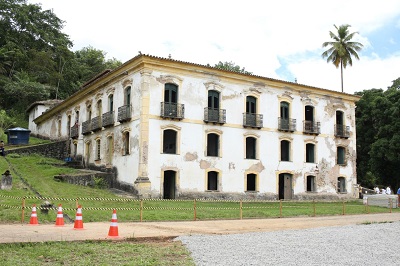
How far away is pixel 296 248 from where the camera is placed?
34.6 feet

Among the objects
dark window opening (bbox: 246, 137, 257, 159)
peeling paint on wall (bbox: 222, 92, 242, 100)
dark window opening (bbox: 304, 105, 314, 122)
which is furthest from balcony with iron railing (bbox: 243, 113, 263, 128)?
dark window opening (bbox: 304, 105, 314, 122)

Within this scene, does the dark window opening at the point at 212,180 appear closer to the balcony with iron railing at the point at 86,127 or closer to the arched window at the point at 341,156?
the balcony with iron railing at the point at 86,127

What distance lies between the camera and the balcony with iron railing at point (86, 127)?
3399cm

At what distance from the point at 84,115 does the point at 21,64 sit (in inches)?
973

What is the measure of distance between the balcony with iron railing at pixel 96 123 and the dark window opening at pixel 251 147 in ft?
33.9

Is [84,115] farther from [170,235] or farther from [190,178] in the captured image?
[170,235]

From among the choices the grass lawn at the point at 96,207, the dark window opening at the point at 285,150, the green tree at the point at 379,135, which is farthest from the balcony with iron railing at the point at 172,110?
the green tree at the point at 379,135

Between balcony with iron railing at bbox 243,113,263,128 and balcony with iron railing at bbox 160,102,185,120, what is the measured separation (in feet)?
16.0

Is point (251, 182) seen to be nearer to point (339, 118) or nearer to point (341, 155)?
point (341, 155)

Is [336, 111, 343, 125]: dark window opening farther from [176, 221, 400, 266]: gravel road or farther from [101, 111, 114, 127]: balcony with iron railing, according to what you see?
[176, 221, 400, 266]: gravel road

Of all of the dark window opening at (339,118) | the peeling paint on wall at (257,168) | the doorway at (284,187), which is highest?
the dark window opening at (339,118)

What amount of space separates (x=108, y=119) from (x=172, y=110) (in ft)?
18.3

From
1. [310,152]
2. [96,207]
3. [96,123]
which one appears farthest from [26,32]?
[96,207]

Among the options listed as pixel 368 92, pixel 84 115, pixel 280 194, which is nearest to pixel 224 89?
pixel 280 194
